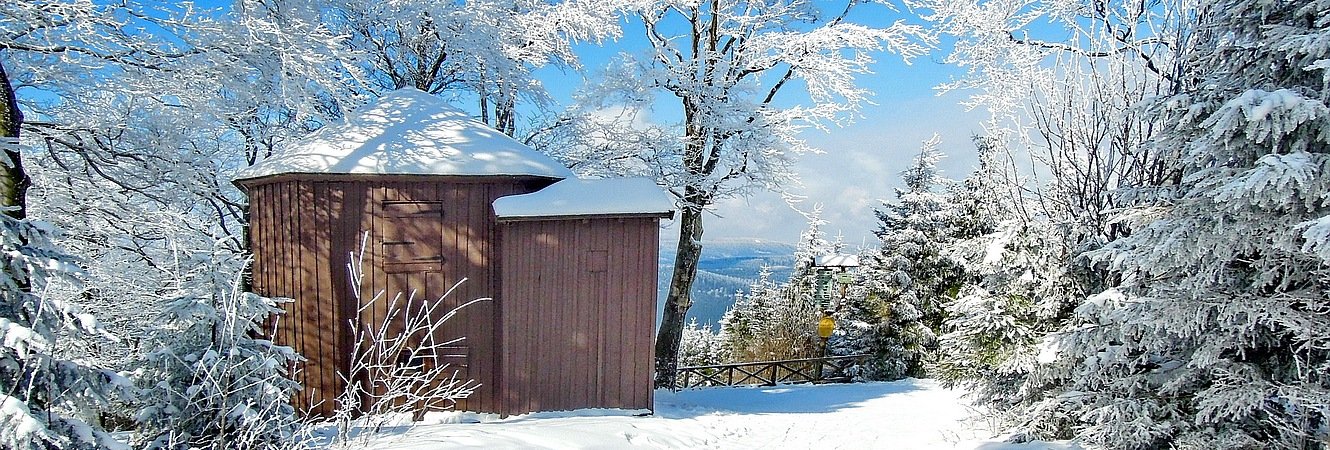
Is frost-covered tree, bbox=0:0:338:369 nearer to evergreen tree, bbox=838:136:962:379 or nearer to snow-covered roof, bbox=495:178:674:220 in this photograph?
snow-covered roof, bbox=495:178:674:220

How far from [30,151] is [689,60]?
854cm

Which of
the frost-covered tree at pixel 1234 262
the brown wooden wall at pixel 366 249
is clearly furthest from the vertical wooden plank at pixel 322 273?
the frost-covered tree at pixel 1234 262

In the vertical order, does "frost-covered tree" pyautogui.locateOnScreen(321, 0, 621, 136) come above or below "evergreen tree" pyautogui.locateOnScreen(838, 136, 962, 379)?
above

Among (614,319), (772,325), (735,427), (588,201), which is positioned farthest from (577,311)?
(772,325)

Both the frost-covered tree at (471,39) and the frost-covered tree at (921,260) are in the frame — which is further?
the frost-covered tree at (921,260)

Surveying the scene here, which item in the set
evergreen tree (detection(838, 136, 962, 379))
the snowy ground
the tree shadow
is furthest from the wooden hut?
evergreen tree (detection(838, 136, 962, 379))

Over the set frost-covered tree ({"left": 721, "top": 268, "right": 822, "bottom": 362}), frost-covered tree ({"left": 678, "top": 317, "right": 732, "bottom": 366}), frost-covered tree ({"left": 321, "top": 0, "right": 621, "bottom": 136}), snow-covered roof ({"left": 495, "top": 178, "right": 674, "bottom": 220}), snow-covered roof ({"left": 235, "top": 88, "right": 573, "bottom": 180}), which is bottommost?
frost-covered tree ({"left": 678, "top": 317, "right": 732, "bottom": 366})

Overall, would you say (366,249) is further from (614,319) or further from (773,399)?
(773,399)

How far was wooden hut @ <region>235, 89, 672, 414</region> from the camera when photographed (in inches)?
263

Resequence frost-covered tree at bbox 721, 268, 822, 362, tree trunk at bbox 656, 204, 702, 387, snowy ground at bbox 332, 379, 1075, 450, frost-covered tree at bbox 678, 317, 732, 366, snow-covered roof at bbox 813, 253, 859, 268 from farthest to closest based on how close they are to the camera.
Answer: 1. frost-covered tree at bbox 678, 317, 732, 366
2. frost-covered tree at bbox 721, 268, 822, 362
3. snow-covered roof at bbox 813, 253, 859, 268
4. tree trunk at bbox 656, 204, 702, 387
5. snowy ground at bbox 332, 379, 1075, 450

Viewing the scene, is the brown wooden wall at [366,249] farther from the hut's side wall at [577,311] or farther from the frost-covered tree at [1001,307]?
the frost-covered tree at [1001,307]

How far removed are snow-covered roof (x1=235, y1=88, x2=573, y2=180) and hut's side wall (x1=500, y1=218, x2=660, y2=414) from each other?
0.78 metres

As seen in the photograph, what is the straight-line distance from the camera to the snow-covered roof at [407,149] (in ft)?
21.8

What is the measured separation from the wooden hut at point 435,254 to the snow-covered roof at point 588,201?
1.9 inches
